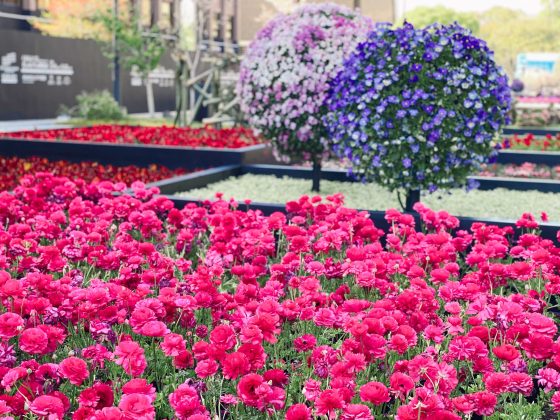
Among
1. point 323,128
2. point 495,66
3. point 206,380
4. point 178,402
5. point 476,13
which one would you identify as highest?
point 476,13

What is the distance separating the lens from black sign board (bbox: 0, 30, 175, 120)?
92.0 feet

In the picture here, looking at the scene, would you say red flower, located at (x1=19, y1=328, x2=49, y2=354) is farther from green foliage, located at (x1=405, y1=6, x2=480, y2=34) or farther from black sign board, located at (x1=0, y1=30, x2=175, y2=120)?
green foliage, located at (x1=405, y1=6, x2=480, y2=34)

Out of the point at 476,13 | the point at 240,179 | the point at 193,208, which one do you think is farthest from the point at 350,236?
the point at 476,13

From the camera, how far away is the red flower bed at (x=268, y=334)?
3.05 meters

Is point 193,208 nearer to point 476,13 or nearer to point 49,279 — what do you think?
point 49,279

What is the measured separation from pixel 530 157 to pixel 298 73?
6.29 m

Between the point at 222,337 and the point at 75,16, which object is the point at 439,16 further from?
the point at 222,337

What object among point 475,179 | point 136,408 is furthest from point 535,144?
point 136,408

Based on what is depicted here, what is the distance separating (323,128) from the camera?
10289 millimetres

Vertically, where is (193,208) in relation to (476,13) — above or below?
below

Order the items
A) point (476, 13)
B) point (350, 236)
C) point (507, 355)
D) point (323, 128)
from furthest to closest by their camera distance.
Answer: point (476, 13)
point (323, 128)
point (350, 236)
point (507, 355)

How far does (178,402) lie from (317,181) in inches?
331

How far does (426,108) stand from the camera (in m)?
8.04

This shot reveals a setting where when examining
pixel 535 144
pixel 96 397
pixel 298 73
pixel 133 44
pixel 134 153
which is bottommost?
pixel 96 397
